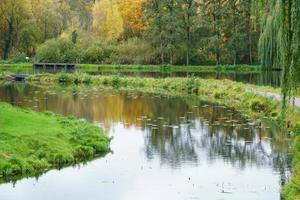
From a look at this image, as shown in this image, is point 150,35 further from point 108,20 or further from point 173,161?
point 173,161

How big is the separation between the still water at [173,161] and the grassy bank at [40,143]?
599mm

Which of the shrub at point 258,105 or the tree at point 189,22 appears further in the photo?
the tree at point 189,22

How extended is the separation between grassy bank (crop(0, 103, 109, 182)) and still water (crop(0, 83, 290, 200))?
599 millimetres

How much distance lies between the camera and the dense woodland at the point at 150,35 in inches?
3100

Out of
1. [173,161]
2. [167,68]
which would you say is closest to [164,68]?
[167,68]

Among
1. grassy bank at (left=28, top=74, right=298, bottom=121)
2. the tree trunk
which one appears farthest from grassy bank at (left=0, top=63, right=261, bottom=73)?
grassy bank at (left=28, top=74, right=298, bottom=121)

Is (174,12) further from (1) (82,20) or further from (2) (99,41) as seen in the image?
(1) (82,20)

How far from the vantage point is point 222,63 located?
266 feet

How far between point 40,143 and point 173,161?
484 centimetres

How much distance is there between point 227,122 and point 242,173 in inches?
470

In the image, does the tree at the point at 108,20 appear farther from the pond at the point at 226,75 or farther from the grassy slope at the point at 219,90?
the grassy slope at the point at 219,90

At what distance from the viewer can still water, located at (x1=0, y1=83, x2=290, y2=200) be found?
17.0 m

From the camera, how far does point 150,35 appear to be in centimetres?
8206

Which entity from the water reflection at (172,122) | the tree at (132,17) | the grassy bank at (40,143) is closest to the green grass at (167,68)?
the tree at (132,17)
